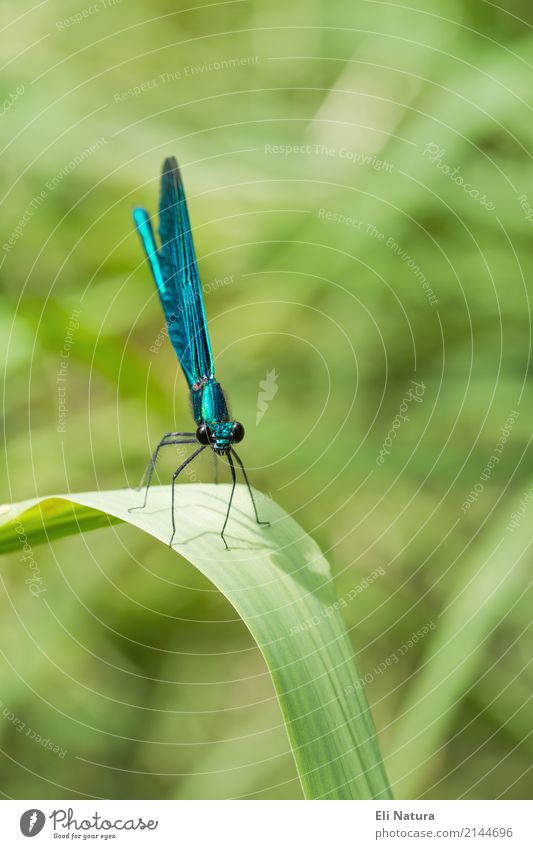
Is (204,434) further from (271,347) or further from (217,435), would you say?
(271,347)

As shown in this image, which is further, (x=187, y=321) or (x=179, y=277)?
(x=179, y=277)

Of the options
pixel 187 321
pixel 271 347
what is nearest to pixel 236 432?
pixel 187 321

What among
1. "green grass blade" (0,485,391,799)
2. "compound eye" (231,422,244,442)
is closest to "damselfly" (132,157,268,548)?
"compound eye" (231,422,244,442)

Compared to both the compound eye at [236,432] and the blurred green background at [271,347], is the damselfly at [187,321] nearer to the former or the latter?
the compound eye at [236,432]

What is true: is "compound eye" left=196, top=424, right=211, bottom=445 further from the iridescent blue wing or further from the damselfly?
the iridescent blue wing

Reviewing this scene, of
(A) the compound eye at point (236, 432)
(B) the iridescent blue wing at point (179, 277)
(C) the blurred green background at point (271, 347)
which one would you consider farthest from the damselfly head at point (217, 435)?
(C) the blurred green background at point (271, 347)
